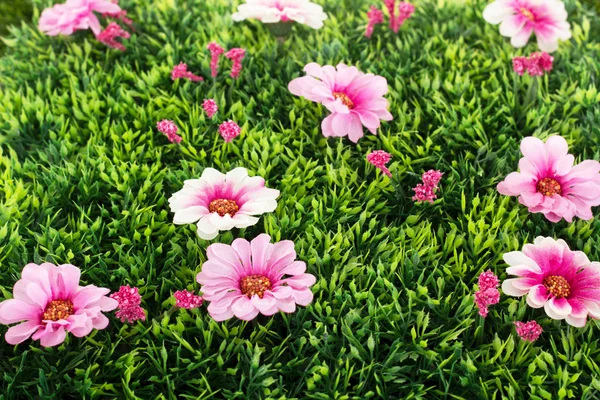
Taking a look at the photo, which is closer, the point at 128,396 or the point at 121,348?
the point at 128,396

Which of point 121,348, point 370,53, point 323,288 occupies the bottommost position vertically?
point 121,348

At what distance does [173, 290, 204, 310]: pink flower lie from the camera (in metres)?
1.59

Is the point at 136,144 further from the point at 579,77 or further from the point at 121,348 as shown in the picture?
the point at 579,77

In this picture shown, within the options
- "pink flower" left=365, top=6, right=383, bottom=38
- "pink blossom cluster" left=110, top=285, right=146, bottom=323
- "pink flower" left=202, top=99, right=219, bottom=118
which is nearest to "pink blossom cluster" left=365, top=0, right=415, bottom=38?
"pink flower" left=365, top=6, right=383, bottom=38

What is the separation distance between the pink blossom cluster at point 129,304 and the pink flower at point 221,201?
202mm

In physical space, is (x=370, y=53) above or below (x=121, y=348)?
above

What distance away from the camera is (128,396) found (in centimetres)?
154

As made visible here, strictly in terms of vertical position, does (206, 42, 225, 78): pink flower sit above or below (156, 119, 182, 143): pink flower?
above

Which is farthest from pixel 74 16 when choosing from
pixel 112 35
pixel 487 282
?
pixel 487 282

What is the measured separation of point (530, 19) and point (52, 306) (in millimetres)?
1803

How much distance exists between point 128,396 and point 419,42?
170cm

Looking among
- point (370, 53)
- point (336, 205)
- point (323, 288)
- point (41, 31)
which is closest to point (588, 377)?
point (323, 288)

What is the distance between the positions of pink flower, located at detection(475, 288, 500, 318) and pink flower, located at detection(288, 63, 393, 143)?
0.63 m

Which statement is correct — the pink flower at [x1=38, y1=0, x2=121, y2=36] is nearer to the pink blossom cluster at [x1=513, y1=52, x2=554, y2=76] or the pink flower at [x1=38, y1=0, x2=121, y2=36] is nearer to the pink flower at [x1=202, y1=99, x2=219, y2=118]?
the pink flower at [x1=202, y1=99, x2=219, y2=118]
